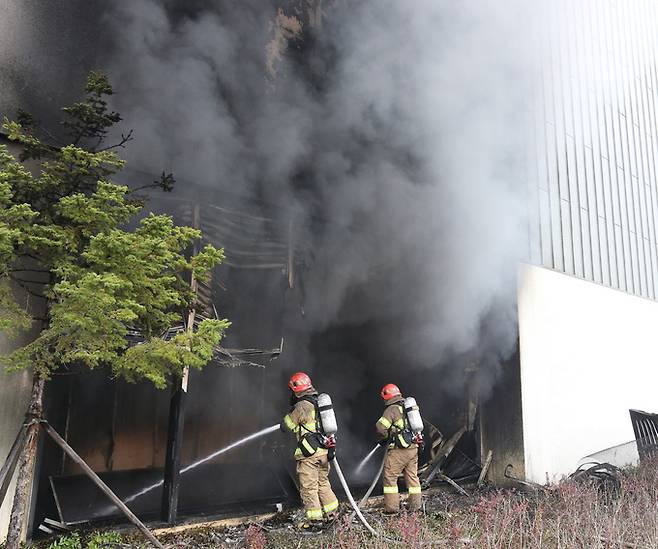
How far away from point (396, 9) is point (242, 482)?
638 centimetres

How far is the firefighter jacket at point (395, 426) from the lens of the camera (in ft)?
18.1

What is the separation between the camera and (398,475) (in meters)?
5.59

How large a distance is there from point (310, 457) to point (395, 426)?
3.73 ft

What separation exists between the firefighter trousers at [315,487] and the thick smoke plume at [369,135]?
8.90ft

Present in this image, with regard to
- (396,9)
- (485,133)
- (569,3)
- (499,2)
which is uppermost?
(569,3)

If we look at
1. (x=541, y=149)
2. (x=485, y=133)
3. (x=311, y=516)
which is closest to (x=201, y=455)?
(x=311, y=516)

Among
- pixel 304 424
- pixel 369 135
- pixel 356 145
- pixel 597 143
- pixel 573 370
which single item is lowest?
pixel 304 424

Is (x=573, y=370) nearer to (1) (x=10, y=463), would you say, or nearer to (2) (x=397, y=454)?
(2) (x=397, y=454)

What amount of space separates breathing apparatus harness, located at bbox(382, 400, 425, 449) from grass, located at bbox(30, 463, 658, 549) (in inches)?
26.9

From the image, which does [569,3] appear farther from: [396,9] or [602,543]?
[602,543]

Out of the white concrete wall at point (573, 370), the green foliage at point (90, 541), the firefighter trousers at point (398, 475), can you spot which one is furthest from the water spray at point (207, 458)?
the white concrete wall at point (573, 370)

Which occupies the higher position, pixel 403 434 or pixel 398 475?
pixel 403 434

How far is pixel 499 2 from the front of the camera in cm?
807

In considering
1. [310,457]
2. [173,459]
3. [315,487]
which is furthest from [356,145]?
[173,459]
